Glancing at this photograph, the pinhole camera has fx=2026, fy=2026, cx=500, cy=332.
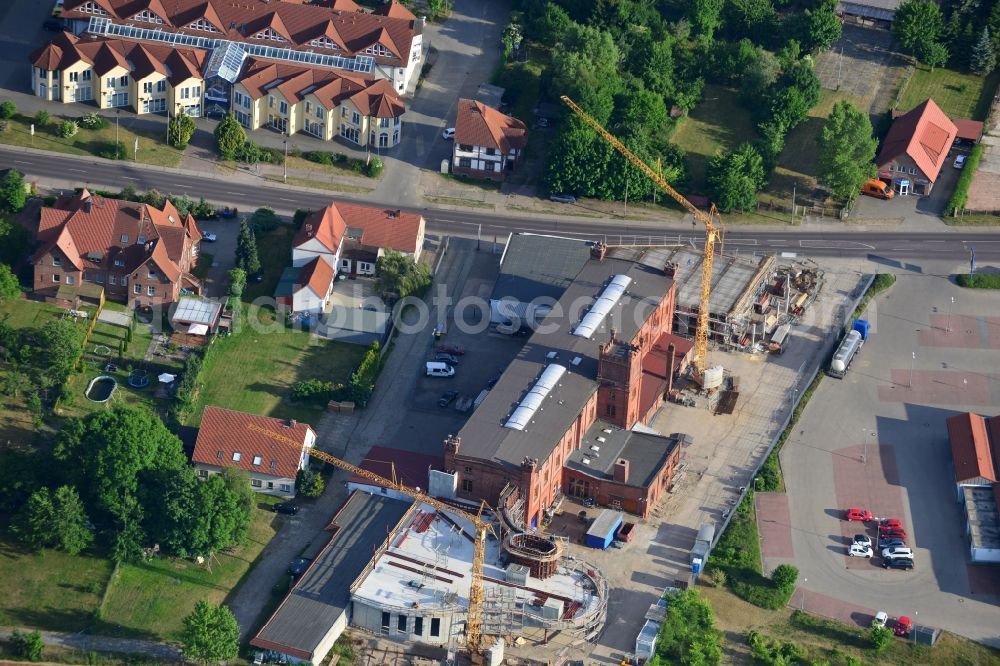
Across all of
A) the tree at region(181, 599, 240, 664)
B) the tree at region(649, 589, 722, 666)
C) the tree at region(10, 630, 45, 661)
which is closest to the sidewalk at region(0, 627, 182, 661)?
the tree at region(10, 630, 45, 661)

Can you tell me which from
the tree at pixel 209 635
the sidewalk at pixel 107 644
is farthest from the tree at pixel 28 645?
the tree at pixel 209 635

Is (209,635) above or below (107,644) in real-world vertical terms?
Result: above

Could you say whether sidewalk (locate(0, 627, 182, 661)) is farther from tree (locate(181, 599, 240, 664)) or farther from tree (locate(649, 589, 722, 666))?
tree (locate(649, 589, 722, 666))

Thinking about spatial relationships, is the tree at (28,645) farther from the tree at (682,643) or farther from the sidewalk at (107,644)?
the tree at (682,643)

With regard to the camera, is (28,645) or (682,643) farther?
(682,643)

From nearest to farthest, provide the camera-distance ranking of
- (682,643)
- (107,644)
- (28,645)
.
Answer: (28,645), (107,644), (682,643)

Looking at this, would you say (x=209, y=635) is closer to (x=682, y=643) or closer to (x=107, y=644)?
(x=107, y=644)

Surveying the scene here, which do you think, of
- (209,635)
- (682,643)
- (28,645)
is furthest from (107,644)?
(682,643)
